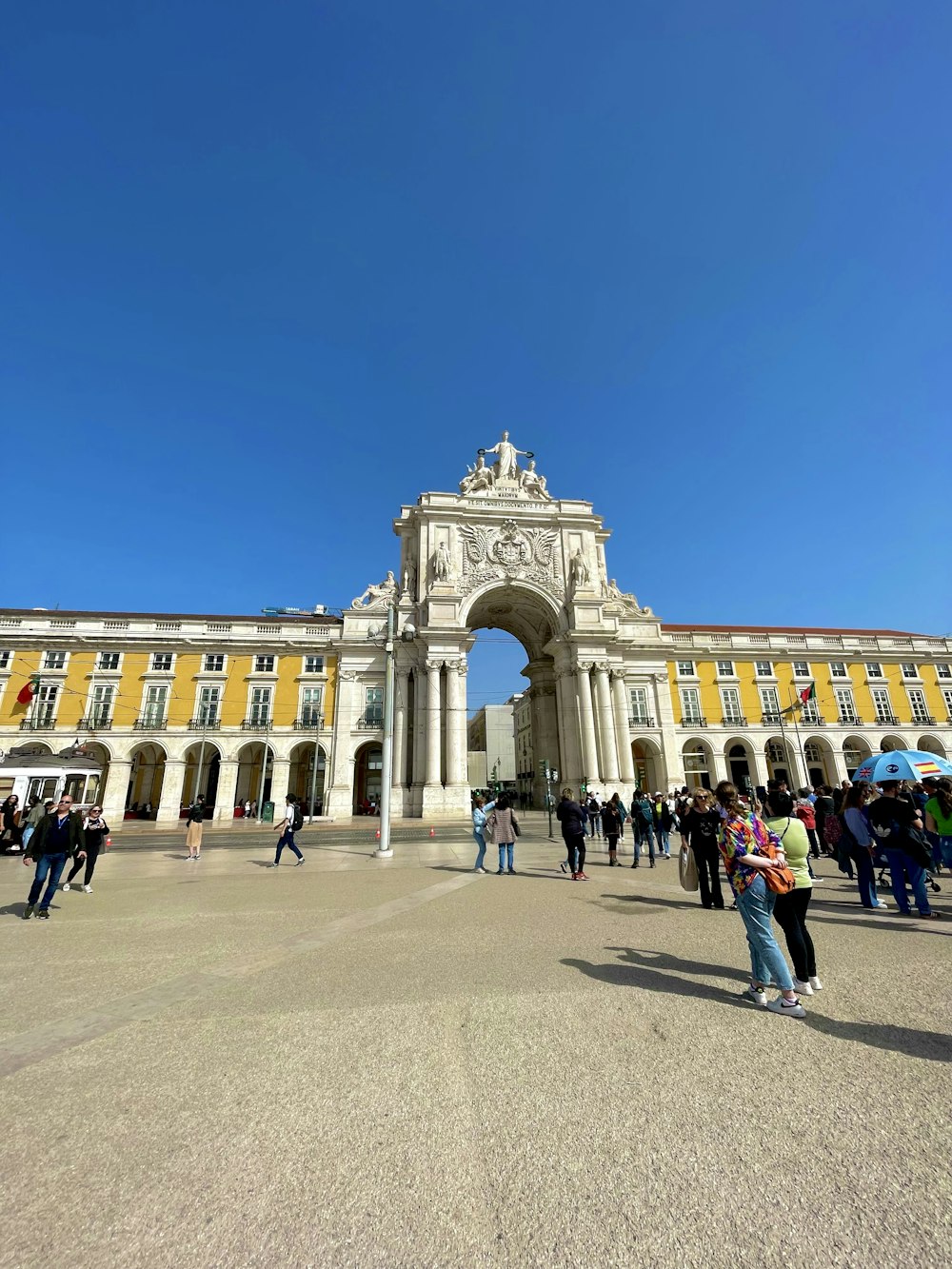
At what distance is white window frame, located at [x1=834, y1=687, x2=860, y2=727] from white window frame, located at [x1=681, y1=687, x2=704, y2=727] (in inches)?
449

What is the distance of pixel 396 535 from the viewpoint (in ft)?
136

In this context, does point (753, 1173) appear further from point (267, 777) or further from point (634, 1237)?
point (267, 777)

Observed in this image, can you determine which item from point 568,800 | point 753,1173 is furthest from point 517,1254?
point 568,800

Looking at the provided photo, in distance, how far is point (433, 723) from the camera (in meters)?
33.8

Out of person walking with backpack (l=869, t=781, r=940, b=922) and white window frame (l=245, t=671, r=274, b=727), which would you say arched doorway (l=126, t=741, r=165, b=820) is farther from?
person walking with backpack (l=869, t=781, r=940, b=922)

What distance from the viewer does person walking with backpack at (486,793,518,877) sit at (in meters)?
12.7

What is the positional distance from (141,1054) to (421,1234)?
2.73 metres

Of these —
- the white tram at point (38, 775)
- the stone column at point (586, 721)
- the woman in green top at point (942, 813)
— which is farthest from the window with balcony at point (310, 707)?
the woman in green top at point (942, 813)

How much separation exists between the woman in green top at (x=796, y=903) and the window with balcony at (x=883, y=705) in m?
48.0

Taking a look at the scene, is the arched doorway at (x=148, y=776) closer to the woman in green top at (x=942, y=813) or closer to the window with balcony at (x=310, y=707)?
the window with balcony at (x=310, y=707)

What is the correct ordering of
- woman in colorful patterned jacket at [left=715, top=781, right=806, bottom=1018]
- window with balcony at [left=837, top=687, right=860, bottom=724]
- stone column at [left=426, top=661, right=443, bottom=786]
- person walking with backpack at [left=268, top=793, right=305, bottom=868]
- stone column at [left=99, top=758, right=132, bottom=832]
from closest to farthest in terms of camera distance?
woman in colorful patterned jacket at [left=715, top=781, right=806, bottom=1018] < person walking with backpack at [left=268, top=793, right=305, bottom=868] < stone column at [left=426, top=661, right=443, bottom=786] < stone column at [left=99, top=758, right=132, bottom=832] < window with balcony at [left=837, top=687, right=860, bottom=724]

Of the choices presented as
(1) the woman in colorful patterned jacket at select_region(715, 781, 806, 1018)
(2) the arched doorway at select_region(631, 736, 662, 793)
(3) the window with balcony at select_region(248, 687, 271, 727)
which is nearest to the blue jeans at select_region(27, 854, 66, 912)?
(1) the woman in colorful patterned jacket at select_region(715, 781, 806, 1018)

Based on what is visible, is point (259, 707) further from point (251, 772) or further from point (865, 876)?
point (865, 876)

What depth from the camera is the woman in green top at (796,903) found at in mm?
4738
